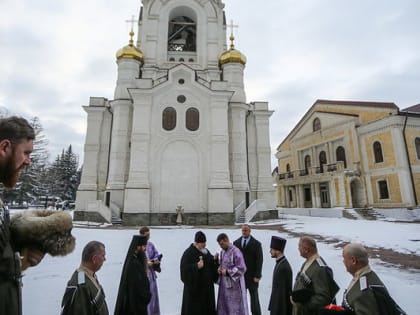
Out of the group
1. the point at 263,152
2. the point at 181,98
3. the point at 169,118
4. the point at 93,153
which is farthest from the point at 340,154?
the point at 93,153

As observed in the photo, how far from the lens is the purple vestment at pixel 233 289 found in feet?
13.3

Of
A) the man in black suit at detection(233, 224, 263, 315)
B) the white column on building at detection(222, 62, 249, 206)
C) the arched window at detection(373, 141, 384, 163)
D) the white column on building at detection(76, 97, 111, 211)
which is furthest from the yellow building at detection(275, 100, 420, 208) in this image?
the white column on building at detection(76, 97, 111, 211)

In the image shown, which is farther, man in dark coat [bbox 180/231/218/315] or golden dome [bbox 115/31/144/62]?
golden dome [bbox 115/31/144/62]

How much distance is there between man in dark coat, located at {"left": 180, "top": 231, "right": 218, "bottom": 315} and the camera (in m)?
4.04

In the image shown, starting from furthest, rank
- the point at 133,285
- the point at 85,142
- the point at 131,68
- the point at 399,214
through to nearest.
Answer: the point at 131,68 → the point at 85,142 → the point at 399,214 → the point at 133,285

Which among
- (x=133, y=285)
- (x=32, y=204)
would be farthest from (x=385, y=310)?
(x=32, y=204)

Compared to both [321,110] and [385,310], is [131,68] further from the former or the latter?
[385,310]

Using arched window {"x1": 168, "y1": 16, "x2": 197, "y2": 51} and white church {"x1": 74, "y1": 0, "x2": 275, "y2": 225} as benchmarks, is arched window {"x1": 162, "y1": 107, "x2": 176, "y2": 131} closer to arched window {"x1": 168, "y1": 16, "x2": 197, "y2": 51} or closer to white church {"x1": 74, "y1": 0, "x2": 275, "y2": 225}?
white church {"x1": 74, "y1": 0, "x2": 275, "y2": 225}

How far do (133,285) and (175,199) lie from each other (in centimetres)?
1549

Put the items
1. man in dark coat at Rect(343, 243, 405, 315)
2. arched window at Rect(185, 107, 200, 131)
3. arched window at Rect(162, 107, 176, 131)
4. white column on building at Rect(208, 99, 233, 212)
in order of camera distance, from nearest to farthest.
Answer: man in dark coat at Rect(343, 243, 405, 315) → white column on building at Rect(208, 99, 233, 212) → arched window at Rect(162, 107, 176, 131) → arched window at Rect(185, 107, 200, 131)

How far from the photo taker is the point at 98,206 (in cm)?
1867

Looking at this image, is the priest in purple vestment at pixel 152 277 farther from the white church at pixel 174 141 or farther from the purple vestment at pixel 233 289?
the white church at pixel 174 141

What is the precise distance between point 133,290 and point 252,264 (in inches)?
91.0

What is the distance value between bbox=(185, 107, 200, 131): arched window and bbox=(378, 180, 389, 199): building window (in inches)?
673
